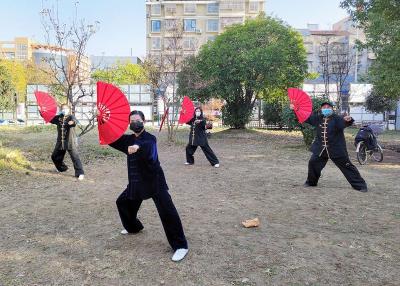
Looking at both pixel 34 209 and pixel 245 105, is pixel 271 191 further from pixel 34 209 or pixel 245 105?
pixel 245 105

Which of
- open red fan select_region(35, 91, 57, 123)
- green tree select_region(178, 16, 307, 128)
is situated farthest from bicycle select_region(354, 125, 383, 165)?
green tree select_region(178, 16, 307, 128)

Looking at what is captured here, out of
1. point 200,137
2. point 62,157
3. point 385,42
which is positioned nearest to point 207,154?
point 200,137

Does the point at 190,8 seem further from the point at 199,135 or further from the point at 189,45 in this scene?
the point at 199,135

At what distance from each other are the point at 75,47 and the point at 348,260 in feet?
39.2

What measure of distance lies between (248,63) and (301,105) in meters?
11.4

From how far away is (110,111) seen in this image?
4.73 meters

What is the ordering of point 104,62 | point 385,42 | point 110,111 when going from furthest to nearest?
1. point 104,62
2. point 385,42
3. point 110,111

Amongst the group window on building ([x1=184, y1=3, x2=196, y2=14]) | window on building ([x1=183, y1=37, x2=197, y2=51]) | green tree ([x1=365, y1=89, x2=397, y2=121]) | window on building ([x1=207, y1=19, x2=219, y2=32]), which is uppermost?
window on building ([x1=184, y1=3, x2=196, y2=14])

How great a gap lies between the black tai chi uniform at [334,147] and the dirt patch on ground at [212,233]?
31 cm

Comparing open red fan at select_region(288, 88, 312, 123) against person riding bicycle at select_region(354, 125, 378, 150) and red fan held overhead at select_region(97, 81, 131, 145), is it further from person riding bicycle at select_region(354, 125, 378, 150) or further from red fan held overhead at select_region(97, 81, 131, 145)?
red fan held overhead at select_region(97, 81, 131, 145)

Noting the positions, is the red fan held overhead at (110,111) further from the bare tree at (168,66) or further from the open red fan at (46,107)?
the bare tree at (168,66)

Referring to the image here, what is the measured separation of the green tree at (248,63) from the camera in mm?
19797

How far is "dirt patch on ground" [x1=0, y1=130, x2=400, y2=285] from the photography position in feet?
13.6

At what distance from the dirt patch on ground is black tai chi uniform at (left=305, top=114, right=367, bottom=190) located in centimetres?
31
